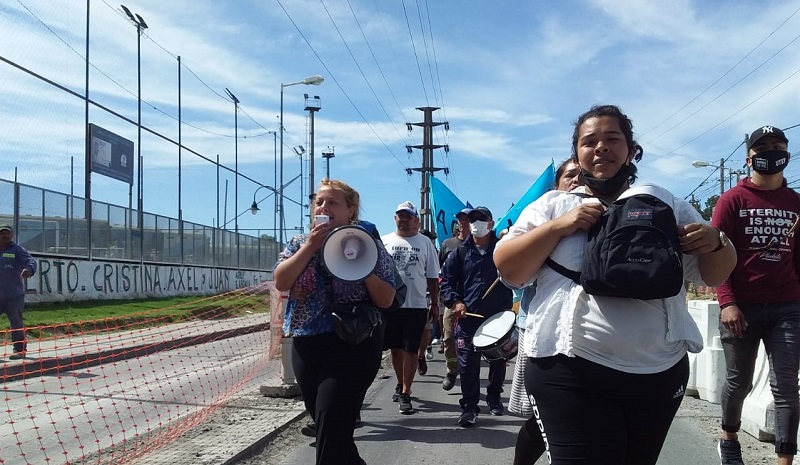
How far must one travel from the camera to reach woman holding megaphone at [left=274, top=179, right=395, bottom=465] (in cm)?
338

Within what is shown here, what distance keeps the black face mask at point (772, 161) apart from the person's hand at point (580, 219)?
2.45 metres

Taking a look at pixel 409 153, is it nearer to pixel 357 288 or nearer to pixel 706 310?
pixel 706 310

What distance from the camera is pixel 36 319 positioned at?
1553 cm

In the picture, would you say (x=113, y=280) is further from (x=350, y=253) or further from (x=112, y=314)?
(x=350, y=253)

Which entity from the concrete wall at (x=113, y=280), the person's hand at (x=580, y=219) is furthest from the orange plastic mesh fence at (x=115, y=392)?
the concrete wall at (x=113, y=280)

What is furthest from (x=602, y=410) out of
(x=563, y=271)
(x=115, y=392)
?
(x=115, y=392)

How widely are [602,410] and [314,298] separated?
5.64ft

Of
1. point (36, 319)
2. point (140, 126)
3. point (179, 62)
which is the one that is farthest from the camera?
point (179, 62)

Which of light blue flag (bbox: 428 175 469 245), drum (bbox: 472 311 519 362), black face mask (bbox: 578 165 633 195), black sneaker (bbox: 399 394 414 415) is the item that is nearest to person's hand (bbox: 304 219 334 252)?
black face mask (bbox: 578 165 633 195)

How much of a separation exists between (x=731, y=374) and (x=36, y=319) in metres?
15.2

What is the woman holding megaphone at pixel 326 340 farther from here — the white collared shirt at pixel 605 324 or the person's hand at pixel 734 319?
the person's hand at pixel 734 319

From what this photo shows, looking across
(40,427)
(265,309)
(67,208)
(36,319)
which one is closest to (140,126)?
(67,208)

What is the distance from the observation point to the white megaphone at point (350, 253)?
344cm

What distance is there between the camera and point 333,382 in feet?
11.1
